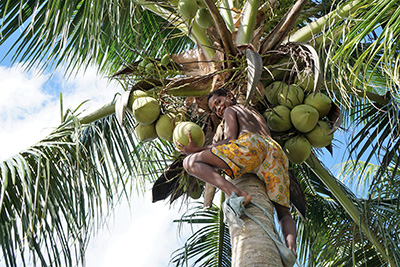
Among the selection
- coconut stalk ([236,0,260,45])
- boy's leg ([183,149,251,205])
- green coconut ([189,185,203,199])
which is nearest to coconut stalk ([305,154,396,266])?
green coconut ([189,185,203,199])

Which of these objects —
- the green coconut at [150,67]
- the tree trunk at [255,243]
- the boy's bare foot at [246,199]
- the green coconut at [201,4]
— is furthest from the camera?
the green coconut at [150,67]

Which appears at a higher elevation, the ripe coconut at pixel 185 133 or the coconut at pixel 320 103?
the coconut at pixel 320 103

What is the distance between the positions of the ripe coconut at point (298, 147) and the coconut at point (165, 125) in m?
0.67

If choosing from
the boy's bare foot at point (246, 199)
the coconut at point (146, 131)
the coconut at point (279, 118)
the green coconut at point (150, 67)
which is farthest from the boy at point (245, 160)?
the green coconut at point (150, 67)

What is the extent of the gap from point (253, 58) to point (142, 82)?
0.78m

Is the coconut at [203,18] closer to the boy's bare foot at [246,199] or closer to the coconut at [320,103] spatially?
the coconut at [320,103]

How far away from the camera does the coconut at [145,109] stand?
3.15 metres

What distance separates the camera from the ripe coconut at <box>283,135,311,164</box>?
329cm

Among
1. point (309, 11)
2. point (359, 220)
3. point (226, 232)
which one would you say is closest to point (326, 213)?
point (226, 232)

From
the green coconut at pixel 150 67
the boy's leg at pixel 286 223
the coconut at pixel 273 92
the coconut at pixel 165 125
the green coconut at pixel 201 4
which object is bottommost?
the boy's leg at pixel 286 223

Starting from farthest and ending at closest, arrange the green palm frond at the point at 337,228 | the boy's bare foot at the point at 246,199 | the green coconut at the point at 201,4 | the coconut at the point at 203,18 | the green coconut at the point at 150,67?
the green palm frond at the point at 337,228
the green coconut at the point at 150,67
the coconut at the point at 203,18
the green coconut at the point at 201,4
the boy's bare foot at the point at 246,199

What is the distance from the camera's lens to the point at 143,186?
4.85 meters

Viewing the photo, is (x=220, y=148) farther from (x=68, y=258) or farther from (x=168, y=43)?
(x=168, y=43)

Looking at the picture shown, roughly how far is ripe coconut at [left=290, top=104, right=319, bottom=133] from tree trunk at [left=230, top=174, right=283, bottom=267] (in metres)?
0.68
